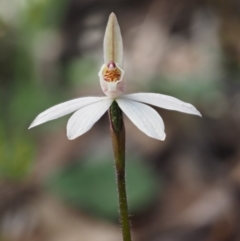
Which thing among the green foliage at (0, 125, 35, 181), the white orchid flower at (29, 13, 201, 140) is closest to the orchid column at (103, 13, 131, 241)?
the white orchid flower at (29, 13, 201, 140)

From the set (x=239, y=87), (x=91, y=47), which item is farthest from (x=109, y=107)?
(x=91, y=47)

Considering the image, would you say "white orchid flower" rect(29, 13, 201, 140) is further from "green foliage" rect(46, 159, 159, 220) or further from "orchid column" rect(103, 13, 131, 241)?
"green foliage" rect(46, 159, 159, 220)

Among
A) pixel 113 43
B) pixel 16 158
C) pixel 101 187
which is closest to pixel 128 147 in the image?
pixel 101 187

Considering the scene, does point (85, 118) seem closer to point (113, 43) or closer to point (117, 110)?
point (117, 110)

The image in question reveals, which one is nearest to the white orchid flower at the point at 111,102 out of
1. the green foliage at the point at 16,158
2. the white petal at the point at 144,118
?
the white petal at the point at 144,118

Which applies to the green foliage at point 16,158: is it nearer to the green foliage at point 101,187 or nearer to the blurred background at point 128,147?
the blurred background at point 128,147

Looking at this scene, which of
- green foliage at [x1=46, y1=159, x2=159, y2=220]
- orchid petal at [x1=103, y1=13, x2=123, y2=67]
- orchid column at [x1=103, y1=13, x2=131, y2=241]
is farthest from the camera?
green foliage at [x1=46, y1=159, x2=159, y2=220]
